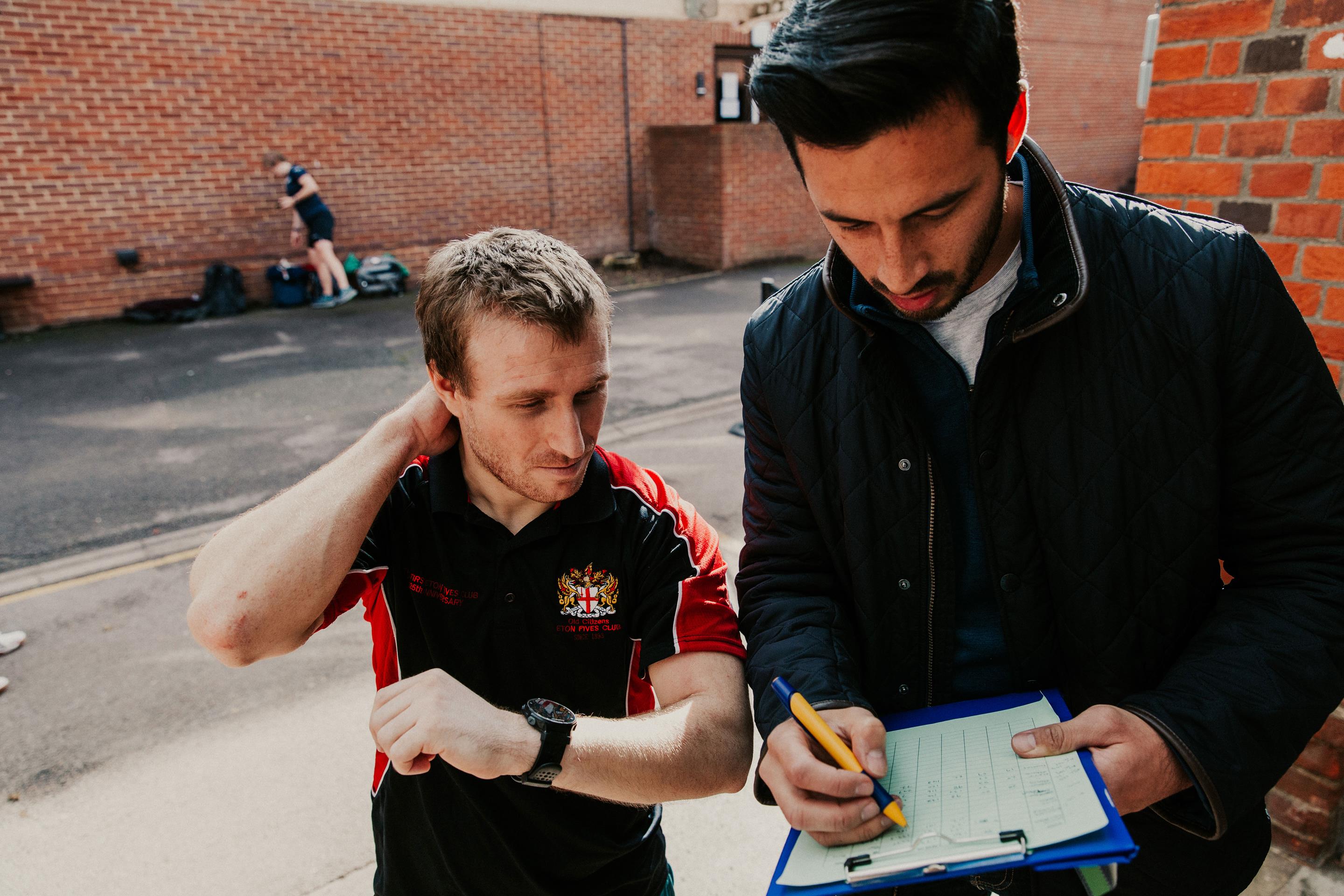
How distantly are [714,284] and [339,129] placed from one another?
5395 mm

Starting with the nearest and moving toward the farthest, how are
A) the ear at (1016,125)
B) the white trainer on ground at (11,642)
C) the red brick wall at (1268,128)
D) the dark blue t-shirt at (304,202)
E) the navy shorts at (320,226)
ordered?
the ear at (1016,125), the red brick wall at (1268,128), the white trainer on ground at (11,642), the dark blue t-shirt at (304,202), the navy shorts at (320,226)

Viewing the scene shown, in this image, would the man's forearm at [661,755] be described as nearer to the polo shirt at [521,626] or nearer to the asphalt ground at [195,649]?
the polo shirt at [521,626]

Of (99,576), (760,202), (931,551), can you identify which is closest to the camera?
(931,551)

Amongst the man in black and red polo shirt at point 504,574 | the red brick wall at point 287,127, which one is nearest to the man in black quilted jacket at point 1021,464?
the man in black and red polo shirt at point 504,574

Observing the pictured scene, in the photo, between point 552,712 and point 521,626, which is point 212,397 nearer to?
point 521,626

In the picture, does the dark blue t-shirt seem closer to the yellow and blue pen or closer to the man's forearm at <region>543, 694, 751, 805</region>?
the man's forearm at <region>543, 694, 751, 805</region>

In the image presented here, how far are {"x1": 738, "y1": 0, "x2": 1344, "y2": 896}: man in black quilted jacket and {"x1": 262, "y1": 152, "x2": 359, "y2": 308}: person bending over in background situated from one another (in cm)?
1114

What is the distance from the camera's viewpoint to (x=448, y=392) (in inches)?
68.2

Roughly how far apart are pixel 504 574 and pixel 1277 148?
80.7 inches

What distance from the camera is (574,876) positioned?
5.68ft

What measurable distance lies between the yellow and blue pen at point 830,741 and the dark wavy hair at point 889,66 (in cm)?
79

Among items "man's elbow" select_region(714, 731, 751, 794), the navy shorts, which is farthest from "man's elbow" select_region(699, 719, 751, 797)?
the navy shorts

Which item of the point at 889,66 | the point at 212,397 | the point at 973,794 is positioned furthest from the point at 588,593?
the point at 212,397

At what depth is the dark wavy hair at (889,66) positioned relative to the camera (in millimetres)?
1188
